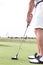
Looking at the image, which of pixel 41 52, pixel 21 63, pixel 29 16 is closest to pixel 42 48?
pixel 41 52

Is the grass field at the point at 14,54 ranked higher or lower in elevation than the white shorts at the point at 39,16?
lower

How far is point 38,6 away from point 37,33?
0.42 m

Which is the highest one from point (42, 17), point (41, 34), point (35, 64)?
point (42, 17)

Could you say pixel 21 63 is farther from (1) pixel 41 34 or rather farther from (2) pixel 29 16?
(2) pixel 29 16

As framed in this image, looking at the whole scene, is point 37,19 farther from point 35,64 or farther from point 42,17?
point 35,64

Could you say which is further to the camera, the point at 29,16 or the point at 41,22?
the point at 29,16

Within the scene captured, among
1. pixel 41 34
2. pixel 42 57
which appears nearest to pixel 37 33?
pixel 41 34

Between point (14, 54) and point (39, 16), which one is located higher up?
point (39, 16)

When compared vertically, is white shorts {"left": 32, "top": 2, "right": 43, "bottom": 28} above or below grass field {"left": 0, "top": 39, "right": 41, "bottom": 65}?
above

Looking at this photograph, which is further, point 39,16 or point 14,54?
point 14,54

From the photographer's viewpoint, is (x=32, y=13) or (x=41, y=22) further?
(x=32, y=13)

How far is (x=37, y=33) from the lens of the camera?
4.36 meters

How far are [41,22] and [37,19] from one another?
8cm

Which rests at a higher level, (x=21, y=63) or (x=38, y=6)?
(x=38, y=6)
